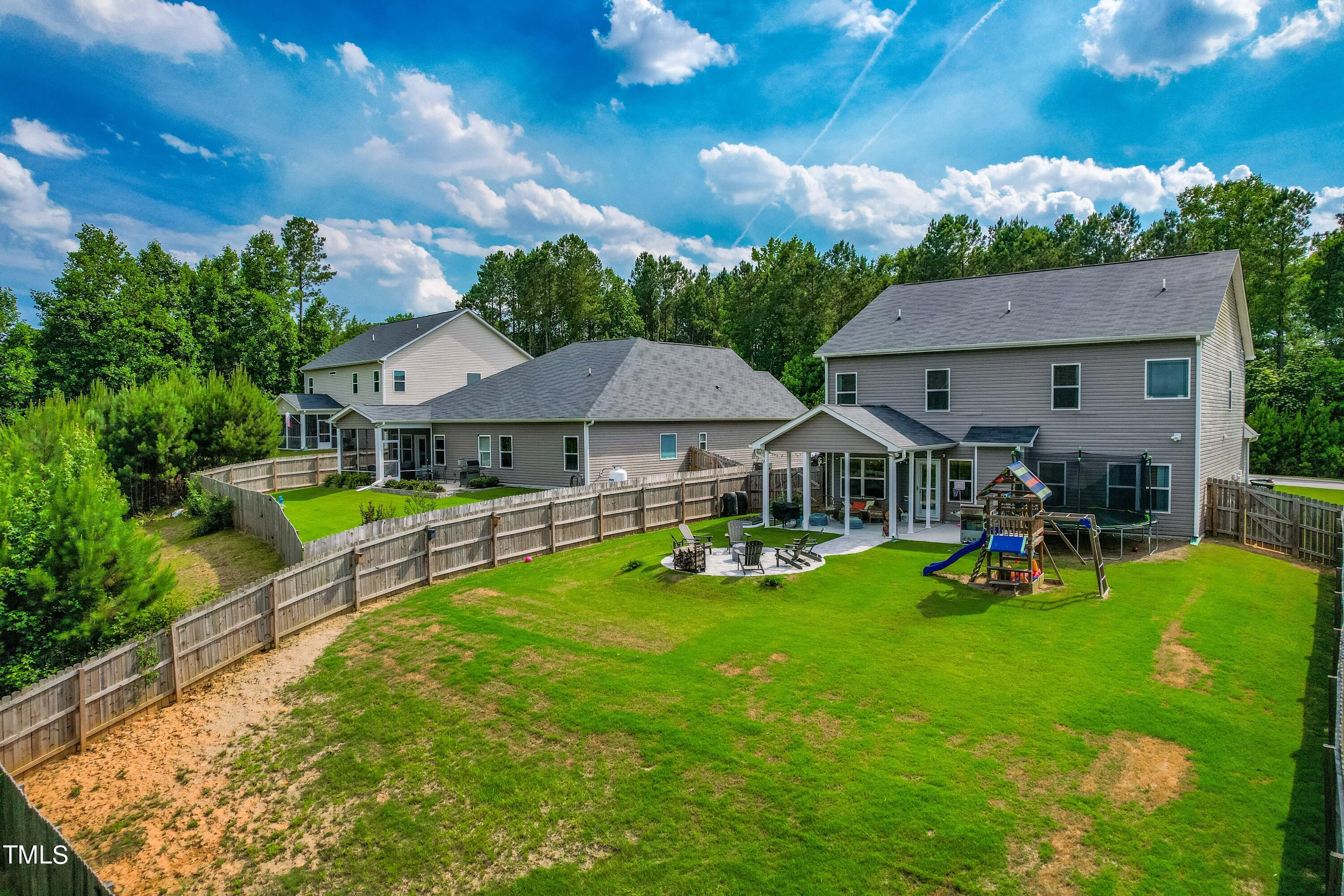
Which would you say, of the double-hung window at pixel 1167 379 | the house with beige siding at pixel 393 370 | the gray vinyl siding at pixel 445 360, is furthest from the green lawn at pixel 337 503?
the double-hung window at pixel 1167 379

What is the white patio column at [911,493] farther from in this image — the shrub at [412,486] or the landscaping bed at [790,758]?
the shrub at [412,486]

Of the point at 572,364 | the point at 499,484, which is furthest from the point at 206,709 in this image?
the point at 572,364

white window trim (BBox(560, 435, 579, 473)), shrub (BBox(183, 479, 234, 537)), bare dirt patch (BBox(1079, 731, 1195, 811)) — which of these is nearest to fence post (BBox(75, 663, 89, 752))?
bare dirt patch (BBox(1079, 731, 1195, 811))

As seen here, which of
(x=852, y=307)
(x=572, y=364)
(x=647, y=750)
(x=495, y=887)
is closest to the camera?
(x=495, y=887)

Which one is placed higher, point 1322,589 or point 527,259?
point 527,259

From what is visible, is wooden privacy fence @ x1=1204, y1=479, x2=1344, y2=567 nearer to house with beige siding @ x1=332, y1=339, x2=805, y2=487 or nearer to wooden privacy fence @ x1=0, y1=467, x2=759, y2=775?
wooden privacy fence @ x1=0, y1=467, x2=759, y2=775

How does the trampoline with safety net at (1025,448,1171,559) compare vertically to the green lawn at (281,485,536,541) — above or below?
above

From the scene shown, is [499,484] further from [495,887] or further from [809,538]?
[495,887]
